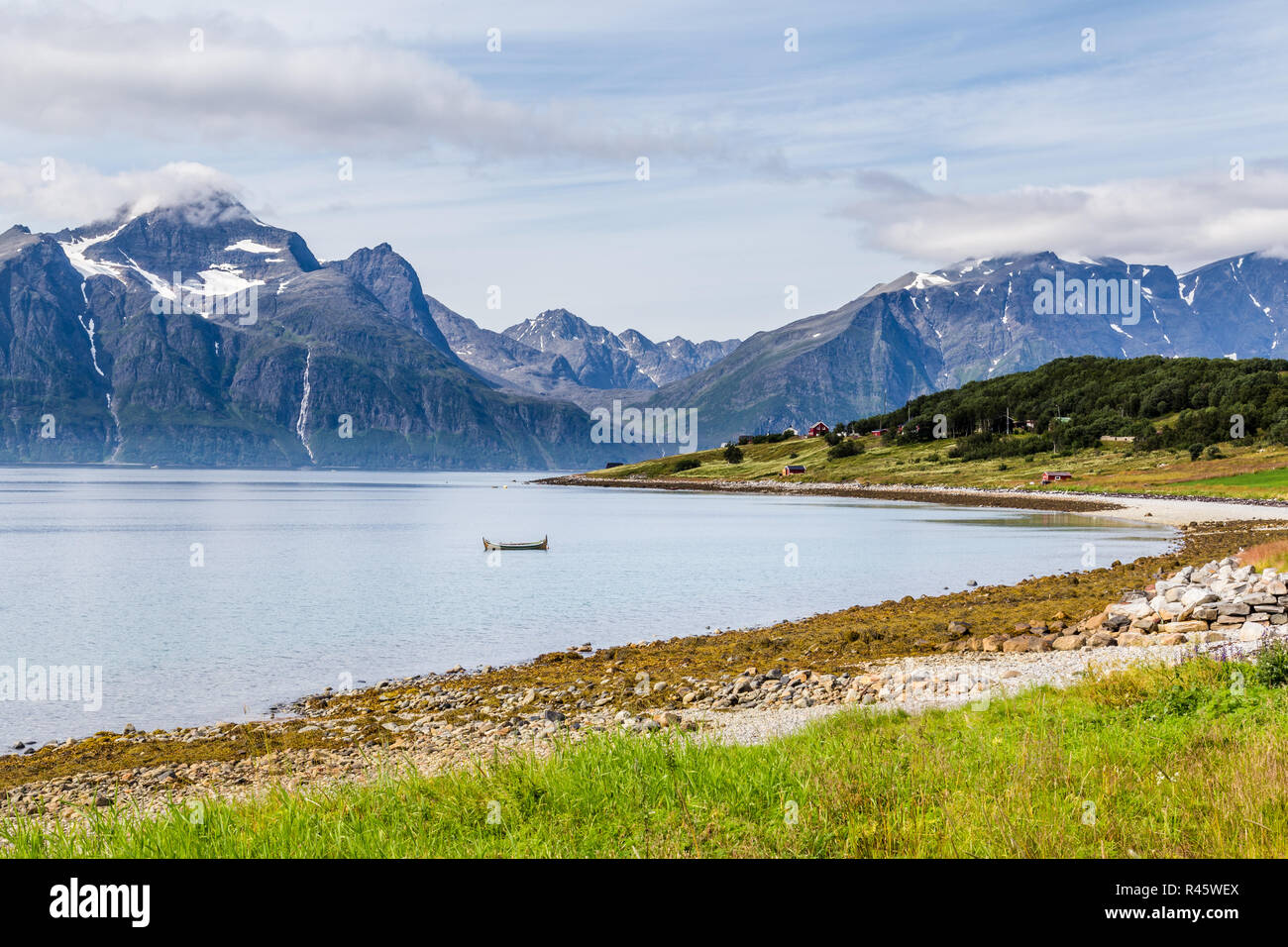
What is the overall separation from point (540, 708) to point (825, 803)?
15.3 metres

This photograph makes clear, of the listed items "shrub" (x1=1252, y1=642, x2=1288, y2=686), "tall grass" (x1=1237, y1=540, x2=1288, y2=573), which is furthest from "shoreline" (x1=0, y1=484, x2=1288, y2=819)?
"tall grass" (x1=1237, y1=540, x2=1288, y2=573)

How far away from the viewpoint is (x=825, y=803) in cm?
967

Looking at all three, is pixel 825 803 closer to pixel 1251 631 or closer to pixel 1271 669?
pixel 1271 669

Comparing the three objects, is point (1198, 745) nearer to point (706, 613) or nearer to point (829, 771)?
point (829, 771)

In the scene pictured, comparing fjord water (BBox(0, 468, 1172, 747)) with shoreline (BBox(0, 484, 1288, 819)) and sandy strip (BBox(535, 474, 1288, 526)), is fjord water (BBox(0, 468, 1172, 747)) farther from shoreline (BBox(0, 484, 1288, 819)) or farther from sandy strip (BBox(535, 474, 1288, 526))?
sandy strip (BBox(535, 474, 1288, 526))

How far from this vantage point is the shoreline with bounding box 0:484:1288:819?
18.1 metres

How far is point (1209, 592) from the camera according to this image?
2558 centimetres

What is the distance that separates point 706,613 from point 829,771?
113 feet

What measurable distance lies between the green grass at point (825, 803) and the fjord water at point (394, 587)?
60.6 ft

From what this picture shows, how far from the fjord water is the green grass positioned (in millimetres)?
18464

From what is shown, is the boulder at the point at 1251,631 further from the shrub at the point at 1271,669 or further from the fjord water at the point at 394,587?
the fjord water at the point at 394,587

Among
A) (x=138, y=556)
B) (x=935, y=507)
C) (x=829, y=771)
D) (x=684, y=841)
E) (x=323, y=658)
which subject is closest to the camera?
(x=684, y=841)

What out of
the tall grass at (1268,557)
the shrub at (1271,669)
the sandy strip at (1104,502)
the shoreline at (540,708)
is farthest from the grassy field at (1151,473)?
the shrub at (1271,669)
